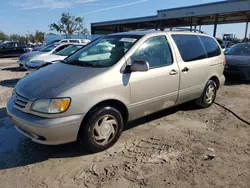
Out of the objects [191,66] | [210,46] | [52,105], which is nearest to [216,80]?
[210,46]

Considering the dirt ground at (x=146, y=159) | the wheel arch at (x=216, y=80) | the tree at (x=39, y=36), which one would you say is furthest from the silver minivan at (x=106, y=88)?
the tree at (x=39, y=36)

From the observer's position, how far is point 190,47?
468 centimetres

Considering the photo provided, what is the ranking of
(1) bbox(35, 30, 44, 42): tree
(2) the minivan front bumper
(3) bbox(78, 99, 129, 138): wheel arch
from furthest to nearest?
(1) bbox(35, 30, 44, 42): tree → (3) bbox(78, 99, 129, 138): wheel arch → (2) the minivan front bumper

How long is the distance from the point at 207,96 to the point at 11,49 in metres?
20.0

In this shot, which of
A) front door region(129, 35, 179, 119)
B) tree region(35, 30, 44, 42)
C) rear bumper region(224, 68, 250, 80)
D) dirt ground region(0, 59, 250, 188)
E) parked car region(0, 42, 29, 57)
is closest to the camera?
dirt ground region(0, 59, 250, 188)

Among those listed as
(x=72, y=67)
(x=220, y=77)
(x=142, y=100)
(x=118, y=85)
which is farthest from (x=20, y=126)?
(x=220, y=77)

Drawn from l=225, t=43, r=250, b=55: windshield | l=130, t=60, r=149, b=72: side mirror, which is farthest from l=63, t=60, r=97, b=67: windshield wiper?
l=225, t=43, r=250, b=55: windshield

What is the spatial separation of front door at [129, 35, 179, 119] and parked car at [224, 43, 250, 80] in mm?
4903

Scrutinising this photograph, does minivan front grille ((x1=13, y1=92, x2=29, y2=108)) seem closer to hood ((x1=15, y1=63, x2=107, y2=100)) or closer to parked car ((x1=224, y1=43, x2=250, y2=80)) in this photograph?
hood ((x1=15, y1=63, x2=107, y2=100))

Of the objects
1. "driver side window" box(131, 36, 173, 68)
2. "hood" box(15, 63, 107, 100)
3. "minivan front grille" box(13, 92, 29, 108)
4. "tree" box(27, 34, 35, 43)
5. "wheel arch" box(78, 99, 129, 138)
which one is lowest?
"wheel arch" box(78, 99, 129, 138)

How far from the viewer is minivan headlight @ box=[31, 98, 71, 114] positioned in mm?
2875

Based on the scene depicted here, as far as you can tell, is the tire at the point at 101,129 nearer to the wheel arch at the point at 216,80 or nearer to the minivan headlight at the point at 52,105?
the minivan headlight at the point at 52,105

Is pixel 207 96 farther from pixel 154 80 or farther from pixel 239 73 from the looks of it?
pixel 239 73

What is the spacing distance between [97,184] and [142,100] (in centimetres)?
152
